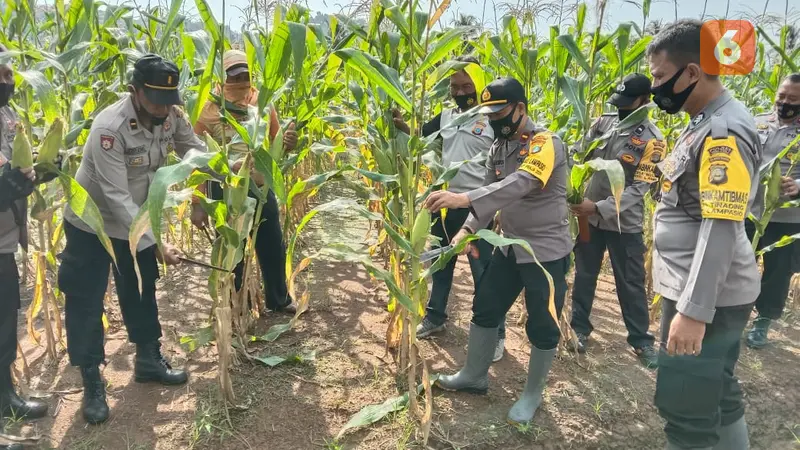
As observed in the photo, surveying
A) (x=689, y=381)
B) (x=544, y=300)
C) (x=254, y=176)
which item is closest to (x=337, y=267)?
(x=254, y=176)

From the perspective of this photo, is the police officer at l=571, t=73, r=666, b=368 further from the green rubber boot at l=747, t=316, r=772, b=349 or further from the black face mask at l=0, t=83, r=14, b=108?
the black face mask at l=0, t=83, r=14, b=108

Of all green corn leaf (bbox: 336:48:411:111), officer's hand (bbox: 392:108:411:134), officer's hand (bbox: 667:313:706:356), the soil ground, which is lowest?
the soil ground

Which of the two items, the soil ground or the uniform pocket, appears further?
the soil ground

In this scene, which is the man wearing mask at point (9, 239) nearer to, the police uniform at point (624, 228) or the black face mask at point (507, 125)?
the black face mask at point (507, 125)

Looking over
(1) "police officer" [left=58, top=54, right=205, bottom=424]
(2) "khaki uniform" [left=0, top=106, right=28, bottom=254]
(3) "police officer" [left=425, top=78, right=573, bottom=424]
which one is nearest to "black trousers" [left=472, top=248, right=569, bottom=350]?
(3) "police officer" [left=425, top=78, right=573, bottom=424]

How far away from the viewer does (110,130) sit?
2240mm

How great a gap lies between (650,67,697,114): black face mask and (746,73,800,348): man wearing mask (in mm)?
1887

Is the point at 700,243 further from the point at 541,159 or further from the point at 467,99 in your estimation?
the point at 467,99

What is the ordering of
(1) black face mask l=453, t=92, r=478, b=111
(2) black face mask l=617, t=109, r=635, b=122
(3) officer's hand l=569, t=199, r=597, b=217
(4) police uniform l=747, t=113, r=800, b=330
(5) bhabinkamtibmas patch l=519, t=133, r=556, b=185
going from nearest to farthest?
1. (5) bhabinkamtibmas patch l=519, t=133, r=556, b=185
2. (3) officer's hand l=569, t=199, r=597, b=217
3. (2) black face mask l=617, t=109, r=635, b=122
4. (1) black face mask l=453, t=92, r=478, b=111
5. (4) police uniform l=747, t=113, r=800, b=330

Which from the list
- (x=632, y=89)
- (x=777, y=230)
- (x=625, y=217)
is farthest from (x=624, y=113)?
(x=777, y=230)

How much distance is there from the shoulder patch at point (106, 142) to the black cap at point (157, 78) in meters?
0.24

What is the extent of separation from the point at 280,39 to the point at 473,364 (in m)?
1.75

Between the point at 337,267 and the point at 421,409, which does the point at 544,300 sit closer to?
the point at 421,409

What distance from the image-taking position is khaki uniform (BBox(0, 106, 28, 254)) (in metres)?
2.16
